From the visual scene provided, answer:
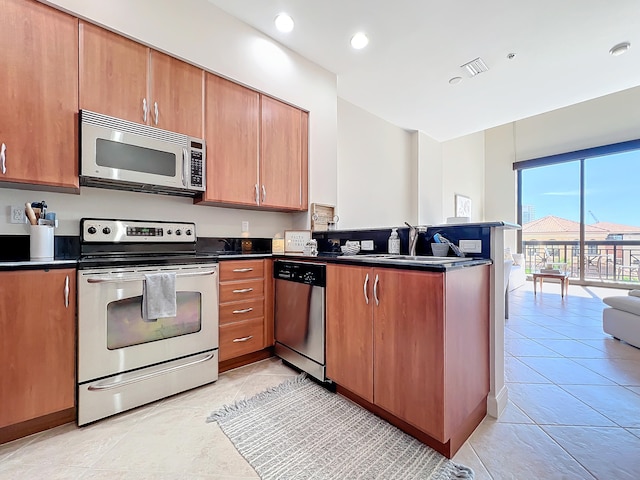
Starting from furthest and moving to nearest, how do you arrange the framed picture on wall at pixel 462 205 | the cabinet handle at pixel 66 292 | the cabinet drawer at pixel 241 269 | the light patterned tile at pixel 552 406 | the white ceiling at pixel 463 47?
the framed picture on wall at pixel 462 205 → the white ceiling at pixel 463 47 → the cabinet drawer at pixel 241 269 → the light patterned tile at pixel 552 406 → the cabinet handle at pixel 66 292

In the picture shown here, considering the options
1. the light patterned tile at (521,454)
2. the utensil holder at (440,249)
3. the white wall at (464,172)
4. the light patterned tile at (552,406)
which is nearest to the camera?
the light patterned tile at (521,454)

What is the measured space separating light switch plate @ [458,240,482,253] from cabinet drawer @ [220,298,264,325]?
62.3 inches

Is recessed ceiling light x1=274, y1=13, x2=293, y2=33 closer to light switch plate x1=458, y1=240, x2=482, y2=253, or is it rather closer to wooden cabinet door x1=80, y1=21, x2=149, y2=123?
wooden cabinet door x1=80, y1=21, x2=149, y2=123

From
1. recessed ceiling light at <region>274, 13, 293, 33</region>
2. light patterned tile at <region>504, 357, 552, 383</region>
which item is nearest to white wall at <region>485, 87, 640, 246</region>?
light patterned tile at <region>504, 357, 552, 383</region>

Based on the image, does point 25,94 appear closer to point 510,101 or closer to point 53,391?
point 53,391

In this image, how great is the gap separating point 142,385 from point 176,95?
2.01 m

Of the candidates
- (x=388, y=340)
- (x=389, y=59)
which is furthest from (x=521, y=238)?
(x=388, y=340)

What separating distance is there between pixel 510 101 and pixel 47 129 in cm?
472

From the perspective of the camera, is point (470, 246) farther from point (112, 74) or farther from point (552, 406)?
point (112, 74)

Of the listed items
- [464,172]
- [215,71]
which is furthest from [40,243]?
[464,172]

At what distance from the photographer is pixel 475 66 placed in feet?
9.80

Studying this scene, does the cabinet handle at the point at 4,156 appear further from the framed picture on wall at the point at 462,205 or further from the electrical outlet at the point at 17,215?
the framed picture on wall at the point at 462,205

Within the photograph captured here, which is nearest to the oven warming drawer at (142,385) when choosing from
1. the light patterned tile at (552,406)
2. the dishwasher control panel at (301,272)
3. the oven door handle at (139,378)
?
the oven door handle at (139,378)

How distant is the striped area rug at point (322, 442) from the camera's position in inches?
50.0
